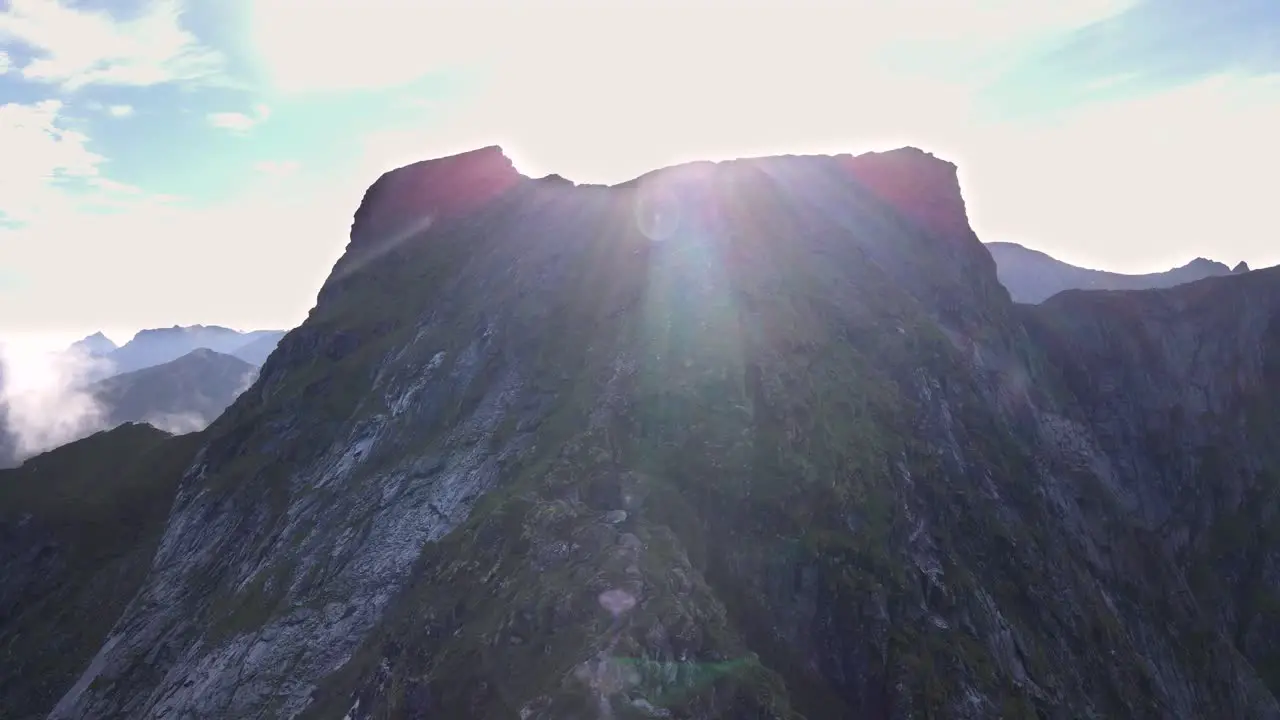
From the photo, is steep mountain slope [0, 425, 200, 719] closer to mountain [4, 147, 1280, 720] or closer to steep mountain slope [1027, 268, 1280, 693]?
mountain [4, 147, 1280, 720]

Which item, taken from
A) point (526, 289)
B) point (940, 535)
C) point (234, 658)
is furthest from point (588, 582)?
point (526, 289)

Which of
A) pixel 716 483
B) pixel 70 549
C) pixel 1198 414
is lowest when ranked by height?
pixel 70 549

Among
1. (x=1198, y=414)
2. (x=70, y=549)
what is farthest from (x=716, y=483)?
(x=70, y=549)

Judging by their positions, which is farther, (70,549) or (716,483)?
(70,549)

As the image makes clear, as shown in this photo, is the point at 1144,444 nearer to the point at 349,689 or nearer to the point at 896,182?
the point at 896,182

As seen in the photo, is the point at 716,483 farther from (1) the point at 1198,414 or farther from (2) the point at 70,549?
(2) the point at 70,549

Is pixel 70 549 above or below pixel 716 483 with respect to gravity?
below

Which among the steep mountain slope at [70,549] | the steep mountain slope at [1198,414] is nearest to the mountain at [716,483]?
the steep mountain slope at [1198,414]
